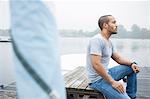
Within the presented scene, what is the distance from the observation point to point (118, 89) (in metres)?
2.16

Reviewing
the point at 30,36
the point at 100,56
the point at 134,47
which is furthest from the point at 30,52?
the point at 134,47

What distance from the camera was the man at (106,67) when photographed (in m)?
2.18

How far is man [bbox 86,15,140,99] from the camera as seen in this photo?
2178 mm

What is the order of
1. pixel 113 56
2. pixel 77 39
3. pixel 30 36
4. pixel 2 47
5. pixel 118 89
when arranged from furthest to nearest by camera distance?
pixel 77 39 < pixel 2 47 < pixel 113 56 < pixel 118 89 < pixel 30 36

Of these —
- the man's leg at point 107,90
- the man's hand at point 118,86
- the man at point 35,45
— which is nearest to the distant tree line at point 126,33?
the man's leg at point 107,90

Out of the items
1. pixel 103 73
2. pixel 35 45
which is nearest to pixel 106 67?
pixel 103 73

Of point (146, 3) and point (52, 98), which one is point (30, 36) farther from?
point (146, 3)

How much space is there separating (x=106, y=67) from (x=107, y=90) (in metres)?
0.23

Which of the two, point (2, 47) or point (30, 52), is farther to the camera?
point (2, 47)

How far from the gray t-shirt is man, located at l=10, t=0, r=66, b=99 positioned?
157cm

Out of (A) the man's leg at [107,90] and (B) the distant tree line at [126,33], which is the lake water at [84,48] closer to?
(B) the distant tree line at [126,33]

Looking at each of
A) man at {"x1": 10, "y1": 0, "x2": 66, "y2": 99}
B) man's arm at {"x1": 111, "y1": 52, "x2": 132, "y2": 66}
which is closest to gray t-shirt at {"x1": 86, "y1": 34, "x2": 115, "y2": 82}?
man's arm at {"x1": 111, "y1": 52, "x2": 132, "y2": 66}

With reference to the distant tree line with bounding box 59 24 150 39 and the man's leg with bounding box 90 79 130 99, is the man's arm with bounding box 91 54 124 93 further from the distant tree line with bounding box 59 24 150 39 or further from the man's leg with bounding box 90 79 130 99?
the distant tree line with bounding box 59 24 150 39

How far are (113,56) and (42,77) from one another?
2.00m
